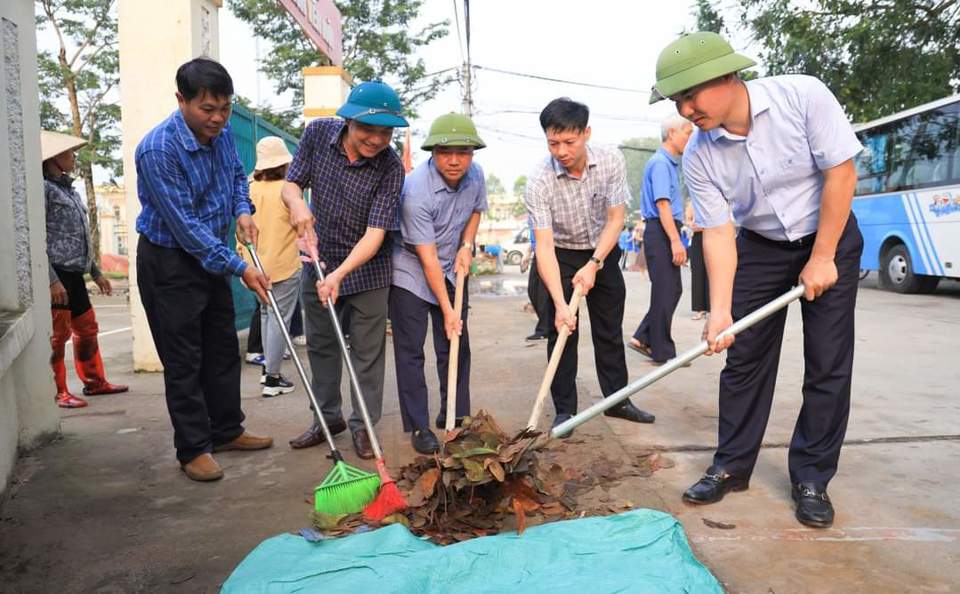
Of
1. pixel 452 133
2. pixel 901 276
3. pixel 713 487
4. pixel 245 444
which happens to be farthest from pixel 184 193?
pixel 901 276

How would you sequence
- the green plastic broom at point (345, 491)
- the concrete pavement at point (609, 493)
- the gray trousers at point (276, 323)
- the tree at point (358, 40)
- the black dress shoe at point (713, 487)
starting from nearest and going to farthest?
the concrete pavement at point (609, 493) → the green plastic broom at point (345, 491) → the black dress shoe at point (713, 487) → the gray trousers at point (276, 323) → the tree at point (358, 40)

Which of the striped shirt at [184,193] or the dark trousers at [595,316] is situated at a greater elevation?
the striped shirt at [184,193]

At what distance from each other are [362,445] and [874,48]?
1377cm

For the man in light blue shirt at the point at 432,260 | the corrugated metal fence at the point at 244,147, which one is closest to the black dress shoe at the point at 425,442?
the man in light blue shirt at the point at 432,260

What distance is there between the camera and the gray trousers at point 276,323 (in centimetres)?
486

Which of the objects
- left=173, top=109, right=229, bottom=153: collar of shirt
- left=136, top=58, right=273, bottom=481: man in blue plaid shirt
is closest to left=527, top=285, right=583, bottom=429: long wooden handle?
left=136, top=58, right=273, bottom=481: man in blue plaid shirt

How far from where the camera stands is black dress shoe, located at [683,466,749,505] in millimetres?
2877

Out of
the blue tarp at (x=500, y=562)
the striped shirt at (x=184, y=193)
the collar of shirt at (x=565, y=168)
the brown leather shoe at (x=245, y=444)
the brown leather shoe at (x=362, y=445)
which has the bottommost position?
the brown leather shoe at (x=245, y=444)

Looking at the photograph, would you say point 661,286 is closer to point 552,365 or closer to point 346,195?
point 552,365

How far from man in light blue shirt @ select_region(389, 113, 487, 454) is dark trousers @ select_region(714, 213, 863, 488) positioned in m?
1.25

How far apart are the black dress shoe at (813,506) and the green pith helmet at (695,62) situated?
1502mm

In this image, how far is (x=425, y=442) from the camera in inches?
141

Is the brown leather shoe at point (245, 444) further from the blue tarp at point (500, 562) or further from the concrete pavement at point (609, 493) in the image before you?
the blue tarp at point (500, 562)

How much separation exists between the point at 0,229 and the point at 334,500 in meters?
2.07
